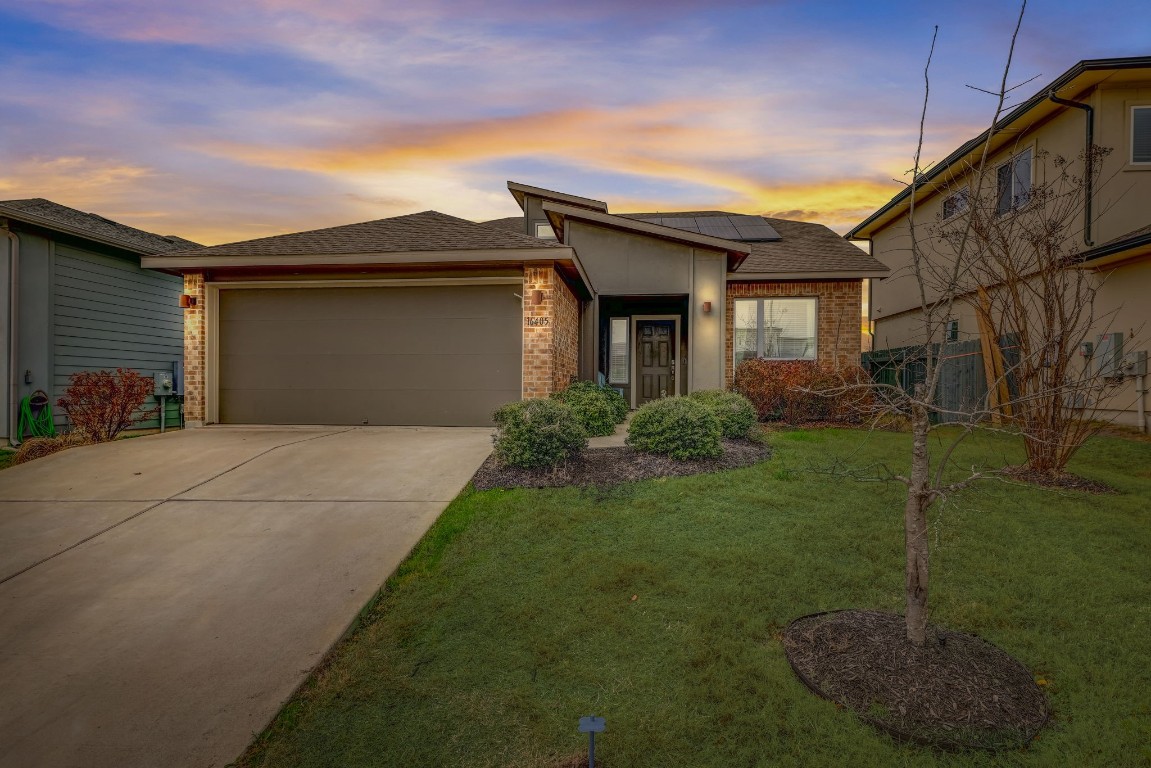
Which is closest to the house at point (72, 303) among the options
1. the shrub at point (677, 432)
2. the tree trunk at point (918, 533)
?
the shrub at point (677, 432)

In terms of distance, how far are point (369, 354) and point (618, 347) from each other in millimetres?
5738

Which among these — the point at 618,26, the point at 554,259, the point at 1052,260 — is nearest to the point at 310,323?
the point at 554,259

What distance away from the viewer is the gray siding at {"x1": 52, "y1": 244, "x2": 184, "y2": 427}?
35.3 ft

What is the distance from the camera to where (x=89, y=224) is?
1202 centimetres

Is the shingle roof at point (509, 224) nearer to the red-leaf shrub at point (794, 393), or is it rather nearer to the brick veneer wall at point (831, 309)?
the brick veneer wall at point (831, 309)

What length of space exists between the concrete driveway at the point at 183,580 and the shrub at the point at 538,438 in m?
0.57

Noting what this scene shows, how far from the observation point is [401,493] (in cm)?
546

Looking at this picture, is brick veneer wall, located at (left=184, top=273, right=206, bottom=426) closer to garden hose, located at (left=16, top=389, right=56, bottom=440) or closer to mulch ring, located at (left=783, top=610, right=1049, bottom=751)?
garden hose, located at (left=16, top=389, right=56, bottom=440)

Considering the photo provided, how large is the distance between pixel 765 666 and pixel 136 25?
10.0 m

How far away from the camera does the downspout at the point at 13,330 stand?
980 cm

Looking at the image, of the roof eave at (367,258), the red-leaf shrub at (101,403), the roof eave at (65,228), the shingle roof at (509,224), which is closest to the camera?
the roof eave at (367,258)

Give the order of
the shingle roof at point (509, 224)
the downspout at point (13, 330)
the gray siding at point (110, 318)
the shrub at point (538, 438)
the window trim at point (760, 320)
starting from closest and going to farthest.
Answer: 1. the shrub at point (538, 438)
2. the downspout at point (13, 330)
3. the gray siding at point (110, 318)
4. the window trim at point (760, 320)
5. the shingle roof at point (509, 224)

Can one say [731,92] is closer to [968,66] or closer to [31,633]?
[968,66]

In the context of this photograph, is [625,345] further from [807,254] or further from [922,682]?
[922,682]
